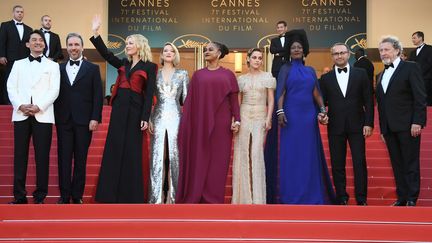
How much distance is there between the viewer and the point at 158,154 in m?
7.20

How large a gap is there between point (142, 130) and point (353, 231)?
98.0 inches

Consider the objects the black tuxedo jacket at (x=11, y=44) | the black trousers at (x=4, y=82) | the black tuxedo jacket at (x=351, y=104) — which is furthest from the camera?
the black tuxedo jacket at (x=11, y=44)

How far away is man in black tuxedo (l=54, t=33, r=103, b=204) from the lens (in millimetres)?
7141

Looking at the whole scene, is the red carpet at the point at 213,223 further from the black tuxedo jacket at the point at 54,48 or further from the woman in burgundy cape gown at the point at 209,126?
the black tuxedo jacket at the point at 54,48

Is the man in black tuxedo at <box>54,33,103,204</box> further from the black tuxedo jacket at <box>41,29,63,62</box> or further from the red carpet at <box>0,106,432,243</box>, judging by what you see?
the black tuxedo jacket at <box>41,29,63,62</box>

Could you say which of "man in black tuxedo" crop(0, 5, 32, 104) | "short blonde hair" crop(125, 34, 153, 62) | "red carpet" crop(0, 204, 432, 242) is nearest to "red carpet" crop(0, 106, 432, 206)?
"short blonde hair" crop(125, 34, 153, 62)

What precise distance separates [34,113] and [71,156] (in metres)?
0.56

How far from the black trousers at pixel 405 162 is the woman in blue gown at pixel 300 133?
682mm

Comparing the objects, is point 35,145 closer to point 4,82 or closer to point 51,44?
point 51,44

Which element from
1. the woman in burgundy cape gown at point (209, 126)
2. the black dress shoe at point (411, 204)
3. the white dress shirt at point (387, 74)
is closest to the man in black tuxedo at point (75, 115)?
the woman in burgundy cape gown at point (209, 126)

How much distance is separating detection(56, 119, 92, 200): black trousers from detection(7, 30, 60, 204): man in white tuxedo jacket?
0.15 meters

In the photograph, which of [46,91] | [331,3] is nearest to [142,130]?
[46,91]

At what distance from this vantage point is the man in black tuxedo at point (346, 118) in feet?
23.5

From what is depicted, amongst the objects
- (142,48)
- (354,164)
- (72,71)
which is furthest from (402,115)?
(72,71)
